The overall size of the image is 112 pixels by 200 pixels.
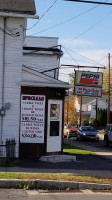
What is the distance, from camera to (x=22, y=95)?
15.6 meters

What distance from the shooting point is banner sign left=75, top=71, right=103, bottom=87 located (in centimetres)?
2695

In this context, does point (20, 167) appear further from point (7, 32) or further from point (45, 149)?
point (7, 32)

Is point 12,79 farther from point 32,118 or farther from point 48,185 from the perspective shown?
point 48,185

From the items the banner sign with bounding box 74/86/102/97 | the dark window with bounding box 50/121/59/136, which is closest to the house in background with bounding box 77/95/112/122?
the banner sign with bounding box 74/86/102/97

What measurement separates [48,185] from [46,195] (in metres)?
0.85

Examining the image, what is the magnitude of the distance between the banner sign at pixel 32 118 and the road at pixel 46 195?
19.5 ft

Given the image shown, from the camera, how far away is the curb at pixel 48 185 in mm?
9913

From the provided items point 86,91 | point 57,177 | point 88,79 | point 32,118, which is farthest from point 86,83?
point 57,177

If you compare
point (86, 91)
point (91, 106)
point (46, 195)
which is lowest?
point (46, 195)

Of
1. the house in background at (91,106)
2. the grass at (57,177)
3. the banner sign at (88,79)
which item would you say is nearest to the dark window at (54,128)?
the grass at (57,177)

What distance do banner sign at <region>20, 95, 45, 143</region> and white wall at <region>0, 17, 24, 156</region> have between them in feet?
0.84

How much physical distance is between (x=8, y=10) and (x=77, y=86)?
1272cm

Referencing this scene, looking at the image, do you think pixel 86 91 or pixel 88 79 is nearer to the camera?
pixel 86 91

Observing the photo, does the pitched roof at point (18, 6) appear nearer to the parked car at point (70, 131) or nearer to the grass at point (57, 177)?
the grass at point (57, 177)
